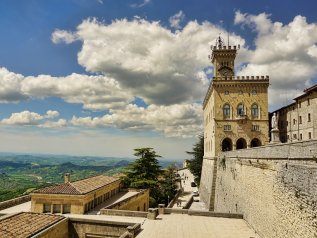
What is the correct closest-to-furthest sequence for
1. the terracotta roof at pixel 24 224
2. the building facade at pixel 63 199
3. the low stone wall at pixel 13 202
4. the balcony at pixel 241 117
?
the terracotta roof at pixel 24 224
the building facade at pixel 63 199
the low stone wall at pixel 13 202
the balcony at pixel 241 117

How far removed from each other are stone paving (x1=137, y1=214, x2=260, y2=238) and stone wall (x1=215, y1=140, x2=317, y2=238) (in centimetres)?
96

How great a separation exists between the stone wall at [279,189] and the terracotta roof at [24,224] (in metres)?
13.3

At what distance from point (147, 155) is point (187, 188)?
23.3 m

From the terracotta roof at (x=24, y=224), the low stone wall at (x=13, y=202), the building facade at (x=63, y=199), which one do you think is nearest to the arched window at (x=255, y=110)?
the building facade at (x=63, y=199)

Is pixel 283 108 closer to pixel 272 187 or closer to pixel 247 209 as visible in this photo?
pixel 247 209

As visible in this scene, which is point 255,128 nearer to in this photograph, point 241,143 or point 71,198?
point 241,143

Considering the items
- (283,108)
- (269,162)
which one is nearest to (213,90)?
(283,108)

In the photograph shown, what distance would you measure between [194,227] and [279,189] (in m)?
7.36

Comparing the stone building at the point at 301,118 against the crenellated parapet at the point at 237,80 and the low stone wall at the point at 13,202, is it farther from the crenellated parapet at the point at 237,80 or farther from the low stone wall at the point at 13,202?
the low stone wall at the point at 13,202

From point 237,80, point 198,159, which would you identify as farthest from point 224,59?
point 198,159

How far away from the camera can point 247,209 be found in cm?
2195

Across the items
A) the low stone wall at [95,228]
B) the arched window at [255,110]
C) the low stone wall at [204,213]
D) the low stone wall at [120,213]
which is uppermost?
the arched window at [255,110]

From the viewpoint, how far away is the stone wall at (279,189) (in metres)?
11.0

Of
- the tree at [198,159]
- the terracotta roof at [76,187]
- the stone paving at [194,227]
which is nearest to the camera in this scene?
the stone paving at [194,227]
